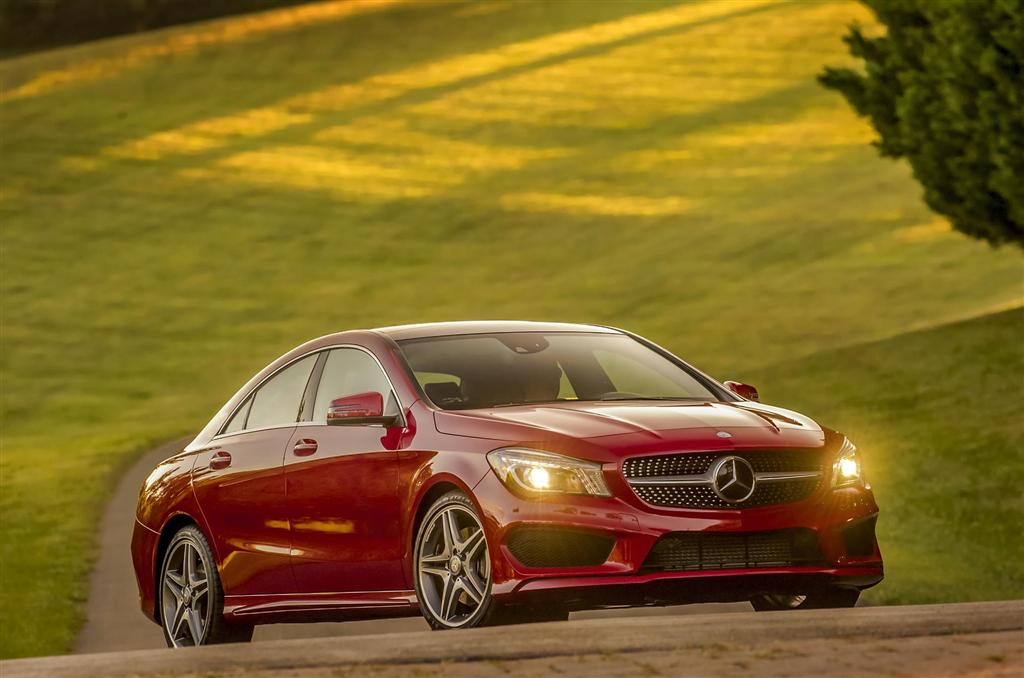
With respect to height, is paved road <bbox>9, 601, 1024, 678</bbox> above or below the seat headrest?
below

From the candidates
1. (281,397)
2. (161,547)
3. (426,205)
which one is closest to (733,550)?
(281,397)

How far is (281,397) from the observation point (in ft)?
36.4

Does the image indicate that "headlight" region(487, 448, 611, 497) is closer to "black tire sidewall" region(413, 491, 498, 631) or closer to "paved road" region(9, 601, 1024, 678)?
"black tire sidewall" region(413, 491, 498, 631)

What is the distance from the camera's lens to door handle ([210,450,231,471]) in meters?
11.1

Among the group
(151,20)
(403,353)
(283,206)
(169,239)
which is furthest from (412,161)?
(403,353)

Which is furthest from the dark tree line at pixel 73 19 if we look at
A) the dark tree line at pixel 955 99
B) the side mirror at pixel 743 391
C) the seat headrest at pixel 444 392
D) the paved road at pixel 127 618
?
the seat headrest at pixel 444 392

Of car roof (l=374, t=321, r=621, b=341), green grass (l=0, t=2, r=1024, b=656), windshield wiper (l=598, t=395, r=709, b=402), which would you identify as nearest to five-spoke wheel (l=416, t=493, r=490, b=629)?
windshield wiper (l=598, t=395, r=709, b=402)

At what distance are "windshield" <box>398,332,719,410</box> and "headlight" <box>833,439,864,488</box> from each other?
40.4 inches

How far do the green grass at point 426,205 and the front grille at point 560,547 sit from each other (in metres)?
15.5

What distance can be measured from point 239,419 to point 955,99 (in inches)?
583

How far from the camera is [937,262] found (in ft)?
152

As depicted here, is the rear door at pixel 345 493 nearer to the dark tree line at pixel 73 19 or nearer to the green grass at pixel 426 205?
the green grass at pixel 426 205

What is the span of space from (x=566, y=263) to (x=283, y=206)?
Result: 1045 centimetres

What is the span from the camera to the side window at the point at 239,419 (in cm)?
1141
